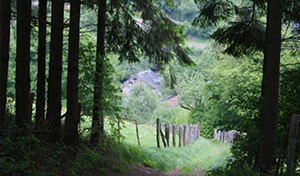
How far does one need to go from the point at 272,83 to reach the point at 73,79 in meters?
4.38

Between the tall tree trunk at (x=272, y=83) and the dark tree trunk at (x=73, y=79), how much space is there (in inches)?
166

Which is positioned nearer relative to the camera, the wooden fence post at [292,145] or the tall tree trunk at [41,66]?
the wooden fence post at [292,145]

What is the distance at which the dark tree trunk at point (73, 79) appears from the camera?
877cm

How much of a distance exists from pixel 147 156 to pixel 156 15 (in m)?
5.41

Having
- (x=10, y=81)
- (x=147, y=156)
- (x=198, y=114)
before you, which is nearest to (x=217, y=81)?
(x=198, y=114)

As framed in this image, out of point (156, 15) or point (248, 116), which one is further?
point (156, 15)

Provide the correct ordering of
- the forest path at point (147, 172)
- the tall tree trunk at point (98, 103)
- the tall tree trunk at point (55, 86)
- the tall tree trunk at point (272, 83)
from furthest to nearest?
the forest path at point (147, 172)
the tall tree trunk at point (98, 103)
the tall tree trunk at point (55, 86)
the tall tree trunk at point (272, 83)

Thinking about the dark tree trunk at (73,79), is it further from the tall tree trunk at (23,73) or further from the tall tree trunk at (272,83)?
the tall tree trunk at (272,83)

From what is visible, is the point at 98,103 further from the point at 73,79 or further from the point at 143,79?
the point at 143,79

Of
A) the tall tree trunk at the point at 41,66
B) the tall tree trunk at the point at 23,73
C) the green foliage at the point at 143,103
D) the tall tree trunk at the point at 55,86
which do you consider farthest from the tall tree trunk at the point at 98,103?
the green foliage at the point at 143,103

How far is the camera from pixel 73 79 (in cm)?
885

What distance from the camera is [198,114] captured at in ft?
130

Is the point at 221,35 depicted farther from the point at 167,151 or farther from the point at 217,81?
the point at 217,81

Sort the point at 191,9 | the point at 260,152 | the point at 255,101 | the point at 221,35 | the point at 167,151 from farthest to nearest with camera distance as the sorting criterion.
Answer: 1. the point at 191,9
2. the point at 167,151
3. the point at 221,35
4. the point at 255,101
5. the point at 260,152
